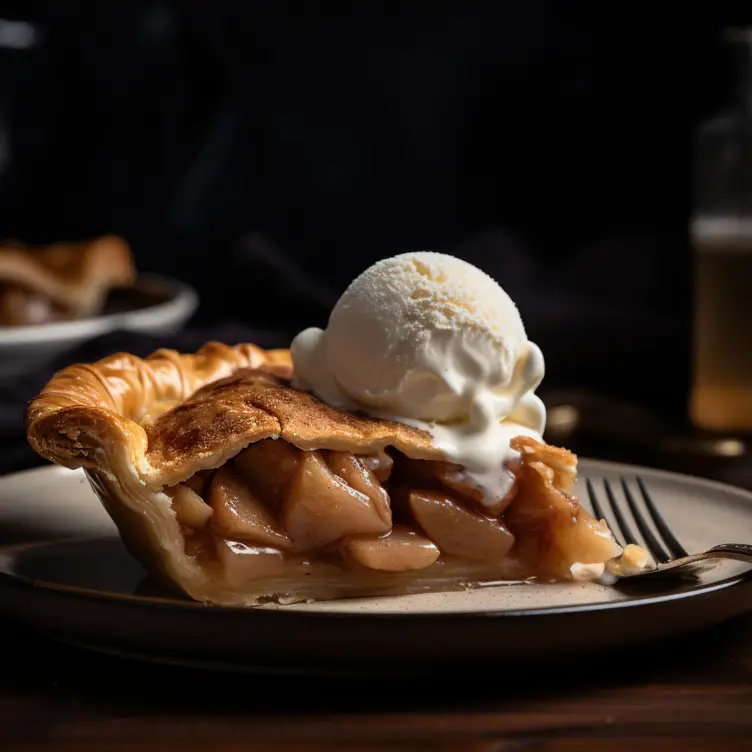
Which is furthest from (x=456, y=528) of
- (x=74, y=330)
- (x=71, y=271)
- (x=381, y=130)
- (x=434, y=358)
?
(x=381, y=130)

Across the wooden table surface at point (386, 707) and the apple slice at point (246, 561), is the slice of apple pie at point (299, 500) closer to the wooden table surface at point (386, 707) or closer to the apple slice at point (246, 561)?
the apple slice at point (246, 561)

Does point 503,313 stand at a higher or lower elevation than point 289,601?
higher

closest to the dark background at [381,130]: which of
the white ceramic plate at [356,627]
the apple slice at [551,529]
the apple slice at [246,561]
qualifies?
the apple slice at [551,529]

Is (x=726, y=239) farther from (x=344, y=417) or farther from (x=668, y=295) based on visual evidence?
(x=344, y=417)

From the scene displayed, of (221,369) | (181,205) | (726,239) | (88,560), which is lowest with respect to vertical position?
(88,560)

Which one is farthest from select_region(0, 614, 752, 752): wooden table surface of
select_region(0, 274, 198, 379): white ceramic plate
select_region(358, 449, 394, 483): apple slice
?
select_region(0, 274, 198, 379): white ceramic plate

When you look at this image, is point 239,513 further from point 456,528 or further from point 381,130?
point 381,130

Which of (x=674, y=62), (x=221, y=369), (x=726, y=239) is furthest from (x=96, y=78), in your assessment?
(x=221, y=369)
